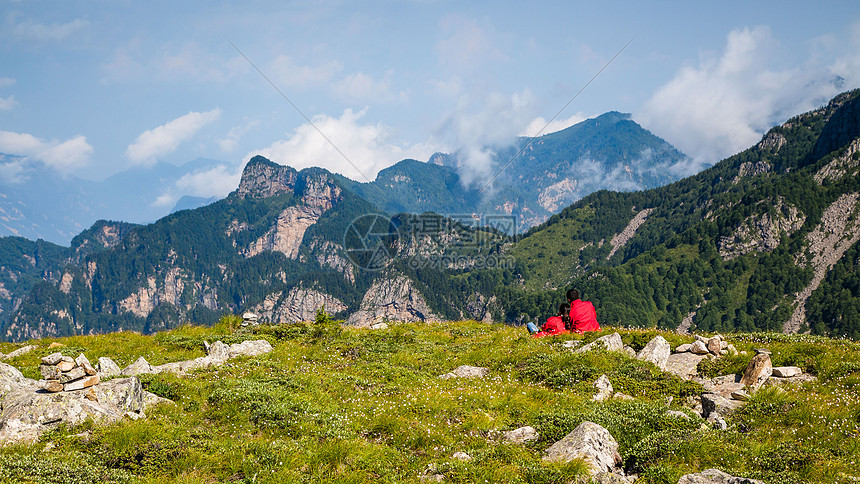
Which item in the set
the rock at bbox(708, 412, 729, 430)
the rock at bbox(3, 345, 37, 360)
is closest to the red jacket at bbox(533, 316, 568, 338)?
the rock at bbox(708, 412, 729, 430)

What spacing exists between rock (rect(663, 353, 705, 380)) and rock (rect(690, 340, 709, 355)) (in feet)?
0.59

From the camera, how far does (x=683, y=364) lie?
19.1 meters

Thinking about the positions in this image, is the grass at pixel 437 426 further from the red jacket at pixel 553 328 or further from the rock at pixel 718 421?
the red jacket at pixel 553 328

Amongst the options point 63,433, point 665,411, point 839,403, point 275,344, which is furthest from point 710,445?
point 275,344

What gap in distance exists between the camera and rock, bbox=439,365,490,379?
19.3 m

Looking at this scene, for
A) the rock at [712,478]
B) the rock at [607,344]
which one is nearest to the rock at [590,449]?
the rock at [712,478]

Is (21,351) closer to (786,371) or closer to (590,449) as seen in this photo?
(590,449)

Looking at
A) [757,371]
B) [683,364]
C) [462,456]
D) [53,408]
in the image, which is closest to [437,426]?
[462,456]

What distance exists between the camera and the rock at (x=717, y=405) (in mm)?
13823

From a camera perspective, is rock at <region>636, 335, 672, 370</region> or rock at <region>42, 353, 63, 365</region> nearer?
rock at <region>42, 353, 63, 365</region>

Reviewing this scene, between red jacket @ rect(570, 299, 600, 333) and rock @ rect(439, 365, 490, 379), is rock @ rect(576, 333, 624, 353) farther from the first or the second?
rock @ rect(439, 365, 490, 379)

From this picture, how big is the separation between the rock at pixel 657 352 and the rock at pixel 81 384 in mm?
19448

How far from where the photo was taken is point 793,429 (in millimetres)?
12266

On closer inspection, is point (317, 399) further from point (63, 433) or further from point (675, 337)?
point (675, 337)
